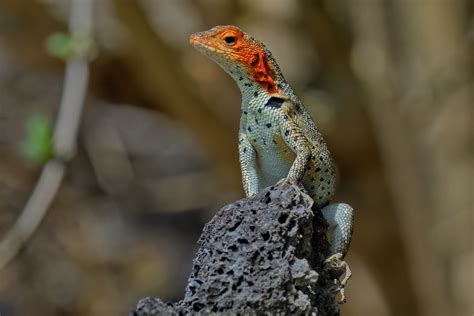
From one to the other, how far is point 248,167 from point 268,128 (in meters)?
0.24

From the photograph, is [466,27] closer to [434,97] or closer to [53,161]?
[434,97]

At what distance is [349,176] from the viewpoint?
10086 millimetres

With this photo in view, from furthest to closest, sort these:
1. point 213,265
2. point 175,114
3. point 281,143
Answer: point 175,114 → point 281,143 → point 213,265

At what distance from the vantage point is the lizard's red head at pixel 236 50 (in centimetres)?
442

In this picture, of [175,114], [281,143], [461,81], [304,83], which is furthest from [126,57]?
[281,143]

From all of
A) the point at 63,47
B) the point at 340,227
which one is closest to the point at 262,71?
the point at 340,227

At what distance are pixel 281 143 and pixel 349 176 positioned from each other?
5.79 metres

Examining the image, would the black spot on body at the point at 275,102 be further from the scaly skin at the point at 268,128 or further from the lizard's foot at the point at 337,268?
the lizard's foot at the point at 337,268

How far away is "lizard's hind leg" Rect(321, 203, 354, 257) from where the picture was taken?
4.28 meters

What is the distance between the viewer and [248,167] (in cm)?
448

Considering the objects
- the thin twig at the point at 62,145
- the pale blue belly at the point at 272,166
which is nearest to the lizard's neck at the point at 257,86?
the pale blue belly at the point at 272,166

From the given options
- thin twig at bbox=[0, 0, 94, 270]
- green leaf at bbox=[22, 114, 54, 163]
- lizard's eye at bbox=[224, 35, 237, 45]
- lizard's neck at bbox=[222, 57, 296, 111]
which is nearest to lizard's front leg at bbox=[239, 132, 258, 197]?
lizard's neck at bbox=[222, 57, 296, 111]

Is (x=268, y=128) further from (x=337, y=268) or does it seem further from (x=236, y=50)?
(x=337, y=268)

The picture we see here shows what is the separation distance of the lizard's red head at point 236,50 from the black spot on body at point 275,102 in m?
0.09
